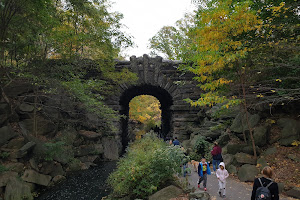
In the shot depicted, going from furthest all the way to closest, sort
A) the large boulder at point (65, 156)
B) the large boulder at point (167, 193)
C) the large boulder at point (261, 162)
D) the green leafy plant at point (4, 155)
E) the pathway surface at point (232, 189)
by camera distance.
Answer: the large boulder at point (65, 156) → the green leafy plant at point (4, 155) → the large boulder at point (261, 162) → the pathway surface at point (232, 189) → the large boulder at point (167, 193)

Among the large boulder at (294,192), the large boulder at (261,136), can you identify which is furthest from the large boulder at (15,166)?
the large boulder at (261,136)

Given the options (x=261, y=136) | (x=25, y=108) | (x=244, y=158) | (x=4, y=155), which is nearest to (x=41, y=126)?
(x=25, y=108)

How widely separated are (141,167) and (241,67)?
515cm

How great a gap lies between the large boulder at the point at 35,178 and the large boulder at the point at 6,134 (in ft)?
5.54

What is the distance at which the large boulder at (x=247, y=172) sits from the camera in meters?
6.86

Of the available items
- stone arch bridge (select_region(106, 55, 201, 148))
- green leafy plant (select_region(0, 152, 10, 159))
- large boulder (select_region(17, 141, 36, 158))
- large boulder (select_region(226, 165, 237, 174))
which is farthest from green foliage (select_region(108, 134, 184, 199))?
stone arch bridge (select_region(106, 55, 201, 148))

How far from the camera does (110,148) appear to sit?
13.7 meters

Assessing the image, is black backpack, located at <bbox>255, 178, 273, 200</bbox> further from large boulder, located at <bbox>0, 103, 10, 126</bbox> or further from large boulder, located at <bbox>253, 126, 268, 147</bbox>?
large boulder, located at <bbox>0, 103, 10, 126</bbox>

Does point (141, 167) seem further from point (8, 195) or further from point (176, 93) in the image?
point (176, 93)

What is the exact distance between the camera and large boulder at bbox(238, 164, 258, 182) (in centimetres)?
686

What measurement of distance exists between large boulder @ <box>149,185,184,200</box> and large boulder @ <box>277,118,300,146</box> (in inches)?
184

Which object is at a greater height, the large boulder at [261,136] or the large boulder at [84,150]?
the large boulder at [261,136]

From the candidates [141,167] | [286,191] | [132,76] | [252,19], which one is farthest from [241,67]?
[132,76]

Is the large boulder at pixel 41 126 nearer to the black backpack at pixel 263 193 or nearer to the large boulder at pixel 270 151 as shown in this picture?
the black backpack at pixel 263 193
